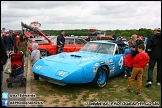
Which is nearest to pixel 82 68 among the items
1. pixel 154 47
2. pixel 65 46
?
pixel 154 47

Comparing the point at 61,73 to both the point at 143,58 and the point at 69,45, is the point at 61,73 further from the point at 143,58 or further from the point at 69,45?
the point at 69,45

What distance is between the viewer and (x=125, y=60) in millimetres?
6785

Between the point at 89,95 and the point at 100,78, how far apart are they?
1018mm

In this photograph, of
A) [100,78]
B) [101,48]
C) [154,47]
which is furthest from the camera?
[101,48]

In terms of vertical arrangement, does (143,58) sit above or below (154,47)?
below

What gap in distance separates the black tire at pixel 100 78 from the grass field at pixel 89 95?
5.5 inches

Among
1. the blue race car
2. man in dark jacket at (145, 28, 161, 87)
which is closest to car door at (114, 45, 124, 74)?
the blue race car

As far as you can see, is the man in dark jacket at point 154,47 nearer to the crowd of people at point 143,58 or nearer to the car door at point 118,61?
the crowd of people at point 143,58

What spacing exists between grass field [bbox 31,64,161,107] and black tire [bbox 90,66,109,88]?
140mm

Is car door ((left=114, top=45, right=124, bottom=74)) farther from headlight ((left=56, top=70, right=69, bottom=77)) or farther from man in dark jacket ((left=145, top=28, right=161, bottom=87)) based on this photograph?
headlight ((left=56, top=70, right=69, bottom=77))

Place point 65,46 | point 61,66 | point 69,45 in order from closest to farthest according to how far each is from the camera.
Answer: point 61,66
point 65,46
point 69,45

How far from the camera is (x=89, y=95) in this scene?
5.13 meters

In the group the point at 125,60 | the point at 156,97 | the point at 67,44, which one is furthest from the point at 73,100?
the point at 67,44

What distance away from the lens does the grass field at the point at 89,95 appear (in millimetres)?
4625
